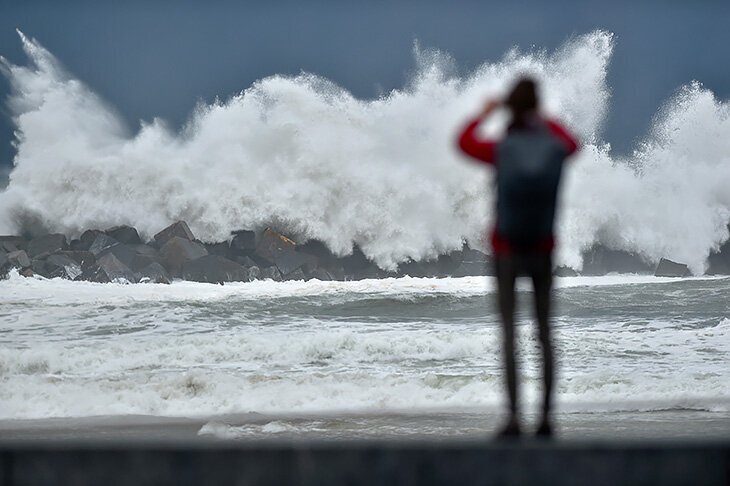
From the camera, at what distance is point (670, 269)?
74.9 ft

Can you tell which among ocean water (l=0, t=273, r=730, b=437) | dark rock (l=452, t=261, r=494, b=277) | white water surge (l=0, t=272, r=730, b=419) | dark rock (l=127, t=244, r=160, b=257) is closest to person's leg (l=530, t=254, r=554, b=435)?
white water surge (l=0, t=272, r=730, b=419)

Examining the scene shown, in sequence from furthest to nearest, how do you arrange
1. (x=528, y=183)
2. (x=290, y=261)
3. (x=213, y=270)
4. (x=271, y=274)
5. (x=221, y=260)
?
(x=290, y=261) → (x=271, y=274) → (x=221, y=260) → (x=213, y=270) → (x=528, y=183)

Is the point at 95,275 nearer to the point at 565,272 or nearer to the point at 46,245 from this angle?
the point at 46,245

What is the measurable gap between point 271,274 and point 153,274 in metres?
3.28

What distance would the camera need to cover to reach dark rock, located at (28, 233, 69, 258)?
21509mm

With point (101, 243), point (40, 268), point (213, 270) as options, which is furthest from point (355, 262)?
point (40, 268)

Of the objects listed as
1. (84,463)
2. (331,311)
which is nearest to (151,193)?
(331,311)

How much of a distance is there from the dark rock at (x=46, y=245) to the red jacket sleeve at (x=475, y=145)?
70.6 ft

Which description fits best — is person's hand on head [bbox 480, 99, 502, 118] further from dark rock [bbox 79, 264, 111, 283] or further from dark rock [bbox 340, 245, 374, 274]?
dark rock [bbox 340, 245, 374, 274]

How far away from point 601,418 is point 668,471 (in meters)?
4.66

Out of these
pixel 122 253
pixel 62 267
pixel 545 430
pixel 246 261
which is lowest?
pixel 545 430

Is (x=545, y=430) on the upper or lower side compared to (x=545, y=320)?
lower

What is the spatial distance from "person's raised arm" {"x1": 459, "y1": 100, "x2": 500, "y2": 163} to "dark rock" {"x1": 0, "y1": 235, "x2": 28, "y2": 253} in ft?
72.9

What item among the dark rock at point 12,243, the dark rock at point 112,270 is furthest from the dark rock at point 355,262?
the dark rock at point 12,243
